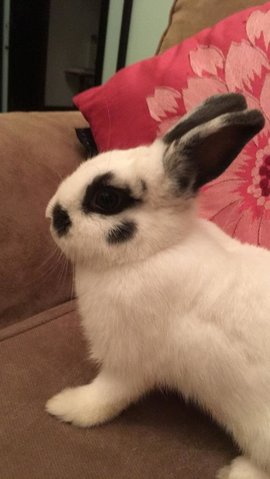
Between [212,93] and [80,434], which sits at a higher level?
[212,93]

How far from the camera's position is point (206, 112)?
0.64 m

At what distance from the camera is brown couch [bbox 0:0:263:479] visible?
61 centimetres

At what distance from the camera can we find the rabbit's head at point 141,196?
60cm

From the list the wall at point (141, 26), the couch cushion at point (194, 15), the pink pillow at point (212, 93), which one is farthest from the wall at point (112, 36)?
the pink pillow at point (212, 93)

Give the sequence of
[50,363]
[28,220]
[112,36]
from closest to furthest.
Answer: [50,363] → [28,220] → [112,36]

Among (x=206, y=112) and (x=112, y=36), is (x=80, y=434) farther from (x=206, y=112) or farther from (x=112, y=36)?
(x=112, y=36)

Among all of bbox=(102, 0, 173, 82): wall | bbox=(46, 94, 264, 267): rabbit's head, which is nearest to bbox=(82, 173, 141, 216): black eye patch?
bbox=(46, 94, 264, 267): rabbit's head

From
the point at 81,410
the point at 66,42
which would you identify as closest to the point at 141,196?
the point at 81,410

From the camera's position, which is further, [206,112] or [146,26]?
[146,26]

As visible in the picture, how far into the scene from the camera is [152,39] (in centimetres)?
178

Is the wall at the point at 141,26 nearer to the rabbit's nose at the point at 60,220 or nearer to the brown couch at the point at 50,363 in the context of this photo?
the brown couch at the point at 50,363

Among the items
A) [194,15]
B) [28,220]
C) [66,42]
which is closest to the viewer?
[28,220]

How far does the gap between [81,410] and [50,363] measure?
120mm

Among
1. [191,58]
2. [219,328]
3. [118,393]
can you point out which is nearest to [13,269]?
[118,393]
